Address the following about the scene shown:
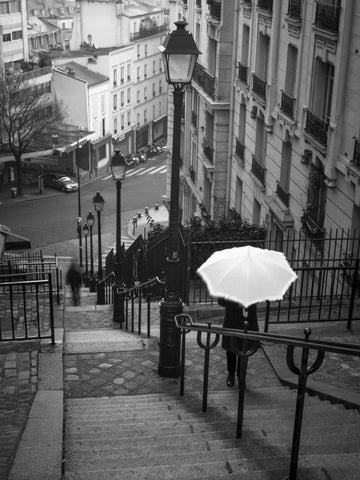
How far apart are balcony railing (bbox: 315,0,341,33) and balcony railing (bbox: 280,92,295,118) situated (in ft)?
8.37

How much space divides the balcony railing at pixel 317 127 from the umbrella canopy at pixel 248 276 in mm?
9053

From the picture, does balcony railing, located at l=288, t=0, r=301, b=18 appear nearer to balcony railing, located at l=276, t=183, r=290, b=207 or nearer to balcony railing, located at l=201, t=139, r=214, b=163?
balcony railing, located at l=276, t=183, r=290, b=207

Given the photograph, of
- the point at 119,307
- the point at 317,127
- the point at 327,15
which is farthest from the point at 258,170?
the point at 119,307

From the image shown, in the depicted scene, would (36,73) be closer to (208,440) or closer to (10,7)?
(10,7)

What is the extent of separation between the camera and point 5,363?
8.41 metres

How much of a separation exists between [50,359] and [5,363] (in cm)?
59

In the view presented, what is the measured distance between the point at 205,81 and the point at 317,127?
1119 cm

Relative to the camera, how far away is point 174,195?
7719mm

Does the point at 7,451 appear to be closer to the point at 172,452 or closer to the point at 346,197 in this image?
the point at 172,452

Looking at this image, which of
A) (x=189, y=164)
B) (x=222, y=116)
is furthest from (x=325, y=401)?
(x=189, y=164)

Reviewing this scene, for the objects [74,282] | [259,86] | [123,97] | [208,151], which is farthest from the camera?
[123,97]

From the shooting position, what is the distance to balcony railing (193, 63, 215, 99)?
25.1 metres

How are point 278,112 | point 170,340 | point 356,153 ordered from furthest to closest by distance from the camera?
point 278,112 < point 356,153 < point 170,340

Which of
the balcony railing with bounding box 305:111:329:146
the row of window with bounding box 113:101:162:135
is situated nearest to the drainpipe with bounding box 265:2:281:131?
the balcony railing with bounding box 305:111:329:146
